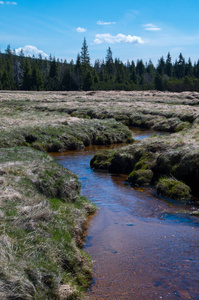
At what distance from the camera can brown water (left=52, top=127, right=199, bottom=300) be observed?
570cm

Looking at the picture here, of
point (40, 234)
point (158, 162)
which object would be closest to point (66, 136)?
point (158, 162)

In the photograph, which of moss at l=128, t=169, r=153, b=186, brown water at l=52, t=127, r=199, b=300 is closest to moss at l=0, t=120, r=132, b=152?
moss at l=128, t=169, r=153, b=186

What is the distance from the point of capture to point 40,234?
6195mm

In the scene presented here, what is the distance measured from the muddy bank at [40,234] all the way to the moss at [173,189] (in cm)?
325

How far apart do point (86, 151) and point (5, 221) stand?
16.2 m

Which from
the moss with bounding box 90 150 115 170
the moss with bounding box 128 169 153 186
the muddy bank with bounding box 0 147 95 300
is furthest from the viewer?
the moss with bounding box 90 150 115 170

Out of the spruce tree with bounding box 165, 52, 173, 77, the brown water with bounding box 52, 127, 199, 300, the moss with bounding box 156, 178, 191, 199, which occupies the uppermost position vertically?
the spruce tree with bounding box 165, 52, 173, 77

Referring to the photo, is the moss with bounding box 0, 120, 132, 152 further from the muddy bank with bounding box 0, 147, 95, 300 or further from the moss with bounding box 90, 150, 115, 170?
the muddy bank with bounding box 0, 147, 95, 300

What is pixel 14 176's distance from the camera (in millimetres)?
8984

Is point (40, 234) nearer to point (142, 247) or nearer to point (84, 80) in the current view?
point (142, 247)

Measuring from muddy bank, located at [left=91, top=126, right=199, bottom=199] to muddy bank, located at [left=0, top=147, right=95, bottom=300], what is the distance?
4.12m

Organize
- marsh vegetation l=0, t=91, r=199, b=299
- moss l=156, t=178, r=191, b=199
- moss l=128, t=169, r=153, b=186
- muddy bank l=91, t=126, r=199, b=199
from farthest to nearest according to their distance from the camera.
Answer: moss l=128, t=169, r=153, b=186
muddy bank l=91, t=126, r=199, b=199
moss l=156, t=178, r=191, b=199
marsh vegetation l=0, t=91, r=199, b=299

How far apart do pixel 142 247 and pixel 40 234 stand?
2706 millimetres

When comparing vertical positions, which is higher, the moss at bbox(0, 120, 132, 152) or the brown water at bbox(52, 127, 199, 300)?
the moss at bbox(0, 120, 132, 152)
